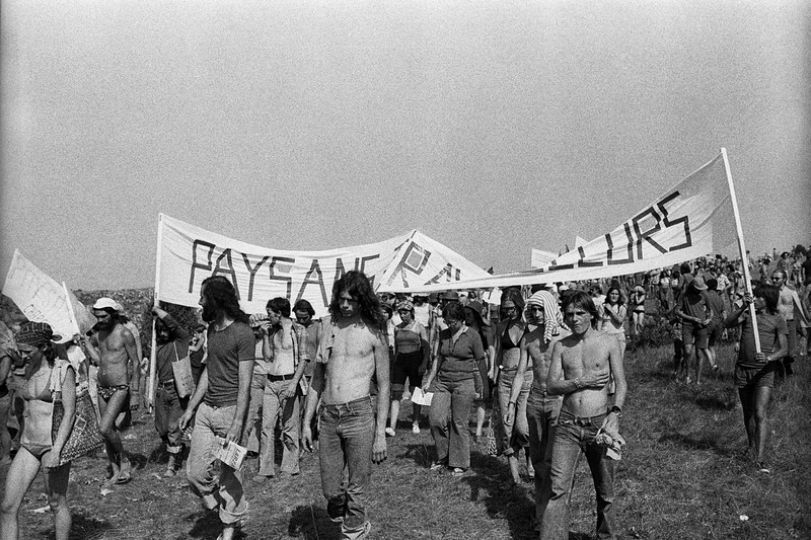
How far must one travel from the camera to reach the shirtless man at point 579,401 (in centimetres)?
511

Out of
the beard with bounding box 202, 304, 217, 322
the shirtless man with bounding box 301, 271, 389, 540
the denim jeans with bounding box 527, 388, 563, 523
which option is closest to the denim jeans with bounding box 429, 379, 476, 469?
the denim jeans with bounding box 527, 388, 563, 523

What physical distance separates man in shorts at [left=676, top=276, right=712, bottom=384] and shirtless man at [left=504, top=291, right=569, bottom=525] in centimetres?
627

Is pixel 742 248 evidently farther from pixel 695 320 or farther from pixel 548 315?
pixel 695 320

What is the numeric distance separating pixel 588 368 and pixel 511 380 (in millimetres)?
2403

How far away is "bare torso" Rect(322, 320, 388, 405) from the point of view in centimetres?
511

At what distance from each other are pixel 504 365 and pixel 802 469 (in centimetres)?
353

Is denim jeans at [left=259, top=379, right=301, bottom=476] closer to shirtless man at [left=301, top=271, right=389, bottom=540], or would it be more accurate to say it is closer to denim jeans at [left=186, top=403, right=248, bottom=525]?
denim jeans at [left=186, top=403, right=248, bottom=525]

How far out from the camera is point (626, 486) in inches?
285

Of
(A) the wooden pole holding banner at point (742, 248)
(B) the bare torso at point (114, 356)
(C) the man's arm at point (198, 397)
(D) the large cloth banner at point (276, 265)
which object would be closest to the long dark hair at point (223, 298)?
(C) the man's arm at point (198, 397)

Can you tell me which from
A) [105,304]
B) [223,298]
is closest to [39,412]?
[223,298]

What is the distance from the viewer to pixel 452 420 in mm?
8258

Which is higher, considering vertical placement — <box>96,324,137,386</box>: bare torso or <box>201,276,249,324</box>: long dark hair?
<box>201,276,249,324</box>: long dark hair

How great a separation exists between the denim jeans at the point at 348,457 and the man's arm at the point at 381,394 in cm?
6

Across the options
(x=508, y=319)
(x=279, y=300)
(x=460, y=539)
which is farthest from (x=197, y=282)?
(x=460, y=539)
